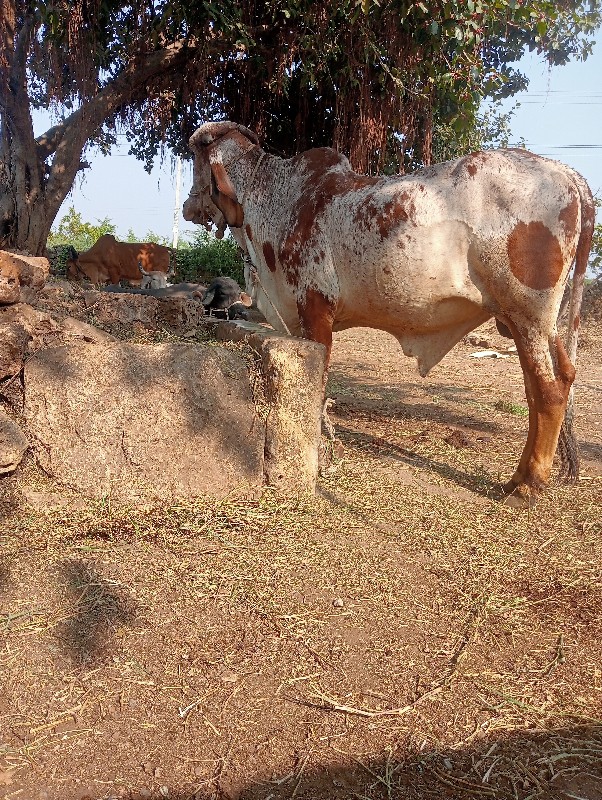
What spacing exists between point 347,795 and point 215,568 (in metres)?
1.48

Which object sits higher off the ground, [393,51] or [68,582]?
[393,51]

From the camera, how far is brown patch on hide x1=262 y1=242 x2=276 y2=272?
5.35 meters

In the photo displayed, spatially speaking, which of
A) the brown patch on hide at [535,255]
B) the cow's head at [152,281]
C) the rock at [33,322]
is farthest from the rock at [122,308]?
the cow's head at [152,281]

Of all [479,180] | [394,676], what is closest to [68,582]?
[394,676]

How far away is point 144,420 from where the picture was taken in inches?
165

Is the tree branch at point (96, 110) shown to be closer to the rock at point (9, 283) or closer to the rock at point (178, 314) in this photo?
the rock at point (178, 314)

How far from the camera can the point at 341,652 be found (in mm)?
2857

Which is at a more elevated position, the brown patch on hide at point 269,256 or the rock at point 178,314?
the brown patch on hide at point 269,256

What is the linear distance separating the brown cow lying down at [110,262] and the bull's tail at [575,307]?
9981mm

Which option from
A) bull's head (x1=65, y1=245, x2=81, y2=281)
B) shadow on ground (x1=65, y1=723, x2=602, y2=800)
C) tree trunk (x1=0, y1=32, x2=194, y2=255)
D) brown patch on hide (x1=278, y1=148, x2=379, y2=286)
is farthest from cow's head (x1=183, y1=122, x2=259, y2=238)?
bull's head (x1=65, y1=245, x2=81, y2=281)

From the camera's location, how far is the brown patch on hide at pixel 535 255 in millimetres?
4391

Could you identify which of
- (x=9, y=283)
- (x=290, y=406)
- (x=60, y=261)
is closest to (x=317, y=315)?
(x=290, y=406)

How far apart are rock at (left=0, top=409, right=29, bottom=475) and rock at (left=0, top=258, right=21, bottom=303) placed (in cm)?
69

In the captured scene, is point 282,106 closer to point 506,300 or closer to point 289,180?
point 289,180
